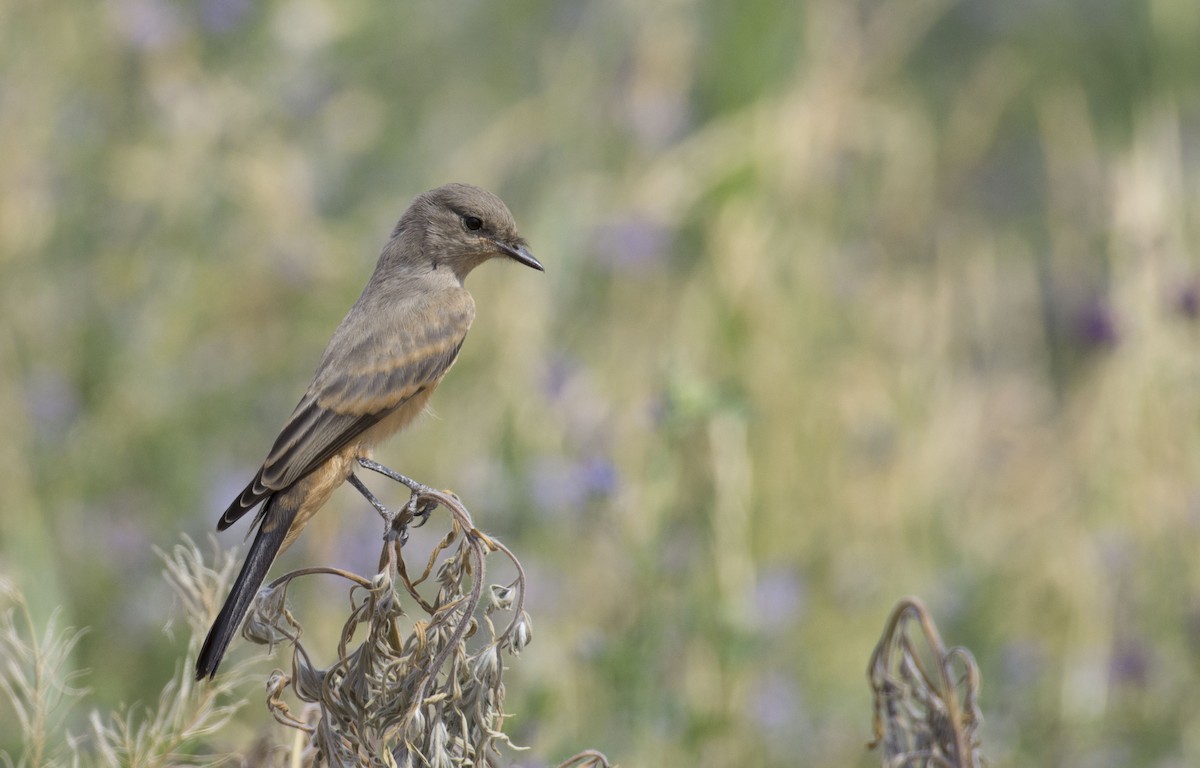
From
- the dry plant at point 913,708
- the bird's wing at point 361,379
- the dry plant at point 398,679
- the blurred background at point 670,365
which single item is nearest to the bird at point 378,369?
the bird's wing at point 361,379

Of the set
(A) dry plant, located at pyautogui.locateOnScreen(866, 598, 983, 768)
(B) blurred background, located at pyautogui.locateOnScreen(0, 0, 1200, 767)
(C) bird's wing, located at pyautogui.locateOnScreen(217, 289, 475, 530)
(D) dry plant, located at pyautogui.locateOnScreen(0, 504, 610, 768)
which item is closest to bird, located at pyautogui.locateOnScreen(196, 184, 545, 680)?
(C) bird's wing, located at pyautogui.locateOnScreen(217, 289, 475, 530)

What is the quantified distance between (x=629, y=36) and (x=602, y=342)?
1.80m

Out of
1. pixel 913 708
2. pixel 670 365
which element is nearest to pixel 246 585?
pixel 913 708

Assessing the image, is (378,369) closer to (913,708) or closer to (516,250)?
(516,250)

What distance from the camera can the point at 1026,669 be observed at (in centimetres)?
458

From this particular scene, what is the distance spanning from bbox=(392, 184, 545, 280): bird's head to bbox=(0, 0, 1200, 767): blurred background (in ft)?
1.90

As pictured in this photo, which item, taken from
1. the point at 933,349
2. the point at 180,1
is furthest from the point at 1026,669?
the point at 180,1

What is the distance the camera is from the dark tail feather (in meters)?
2.45

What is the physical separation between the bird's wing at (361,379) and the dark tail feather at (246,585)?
2.6 inches

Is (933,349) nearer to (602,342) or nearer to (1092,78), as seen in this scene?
(602,342)

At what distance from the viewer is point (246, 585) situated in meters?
2.64

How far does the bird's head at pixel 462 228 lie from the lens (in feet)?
12.4

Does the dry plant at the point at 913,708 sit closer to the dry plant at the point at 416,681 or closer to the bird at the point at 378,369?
the dry plant at the point at 416,681

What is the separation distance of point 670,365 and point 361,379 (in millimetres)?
1069
